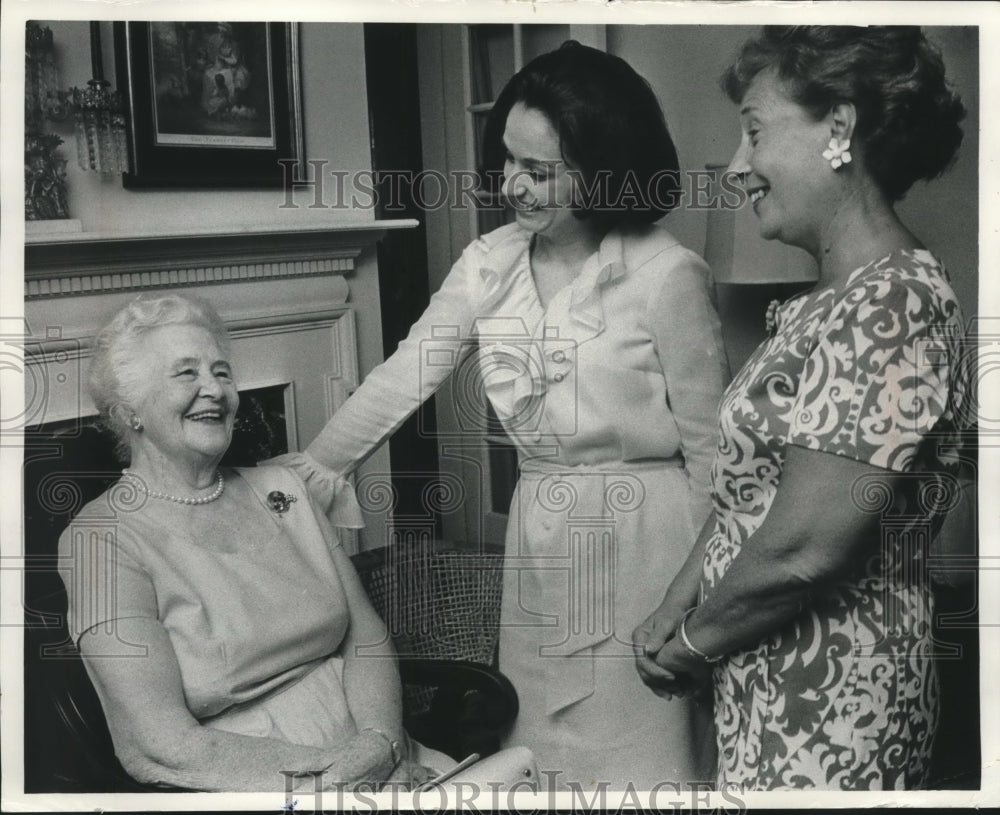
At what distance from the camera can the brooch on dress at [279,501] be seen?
172cm

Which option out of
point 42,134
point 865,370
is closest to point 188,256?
point 42,134

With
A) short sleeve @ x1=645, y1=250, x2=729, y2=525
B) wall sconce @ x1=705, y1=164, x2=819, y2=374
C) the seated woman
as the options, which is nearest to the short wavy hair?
the seated woman

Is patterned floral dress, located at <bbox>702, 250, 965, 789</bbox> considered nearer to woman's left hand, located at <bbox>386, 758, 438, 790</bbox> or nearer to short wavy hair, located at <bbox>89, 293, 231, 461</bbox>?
woman's left hand, located at <bbox>386, 758, 438, 790</bbox>

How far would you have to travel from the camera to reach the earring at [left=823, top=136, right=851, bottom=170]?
157 cm

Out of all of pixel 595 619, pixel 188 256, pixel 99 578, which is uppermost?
pixel 188 256

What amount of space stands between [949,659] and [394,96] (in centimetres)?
143

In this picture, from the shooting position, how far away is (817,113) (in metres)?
1.58

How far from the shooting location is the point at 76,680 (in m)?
1.68

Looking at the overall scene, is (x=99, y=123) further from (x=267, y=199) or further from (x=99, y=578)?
(x=99, y=578)

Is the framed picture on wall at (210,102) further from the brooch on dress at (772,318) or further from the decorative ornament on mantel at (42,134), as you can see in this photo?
the brooch on dress at (772,318)

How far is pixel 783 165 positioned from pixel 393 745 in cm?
118

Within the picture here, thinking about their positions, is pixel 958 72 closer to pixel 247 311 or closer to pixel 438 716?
pixel 247 311

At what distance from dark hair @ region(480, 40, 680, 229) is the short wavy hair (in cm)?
56

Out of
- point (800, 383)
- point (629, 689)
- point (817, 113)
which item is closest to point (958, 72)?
point (817, 113)
